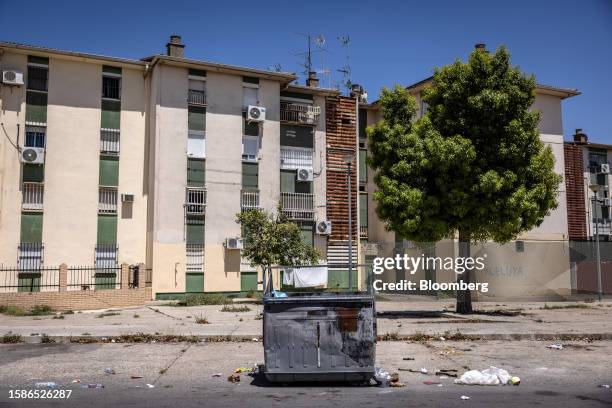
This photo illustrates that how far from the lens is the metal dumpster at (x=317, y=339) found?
26.7 ft

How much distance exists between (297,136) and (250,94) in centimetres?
344

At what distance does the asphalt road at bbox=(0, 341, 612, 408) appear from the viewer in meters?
7.23

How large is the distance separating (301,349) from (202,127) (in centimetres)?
2273

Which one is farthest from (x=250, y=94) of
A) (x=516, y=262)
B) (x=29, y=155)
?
(x=516, y=262)

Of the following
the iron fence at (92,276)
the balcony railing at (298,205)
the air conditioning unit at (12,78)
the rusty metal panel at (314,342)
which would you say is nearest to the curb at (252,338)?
the rusty metal panel at (314,342)

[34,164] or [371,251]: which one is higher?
[34,164]

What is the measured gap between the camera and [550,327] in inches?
599

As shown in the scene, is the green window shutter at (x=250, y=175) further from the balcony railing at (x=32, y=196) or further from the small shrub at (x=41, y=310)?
the small shrub at (x=41, y=310)

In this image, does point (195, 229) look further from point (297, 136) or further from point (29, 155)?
point (29, 155)

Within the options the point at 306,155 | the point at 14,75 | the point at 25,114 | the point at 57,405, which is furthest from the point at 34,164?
the point at 57,405

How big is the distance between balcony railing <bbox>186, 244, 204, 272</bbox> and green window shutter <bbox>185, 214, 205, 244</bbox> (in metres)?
0.25

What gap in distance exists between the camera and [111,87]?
1128 inches

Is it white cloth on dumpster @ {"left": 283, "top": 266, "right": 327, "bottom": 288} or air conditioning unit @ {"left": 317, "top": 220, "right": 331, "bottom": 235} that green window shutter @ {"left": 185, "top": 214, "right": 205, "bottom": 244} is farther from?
white cloth on dumpster @ {"left": 283, "top": 266, "right": 327, "bottom": 288}

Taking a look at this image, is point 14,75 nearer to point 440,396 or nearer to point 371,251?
point 371,251
